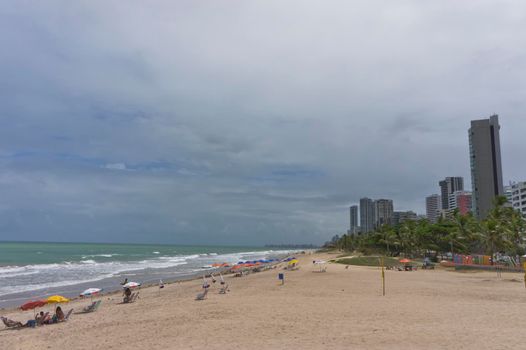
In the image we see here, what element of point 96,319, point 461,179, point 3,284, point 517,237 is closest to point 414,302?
point 96,319

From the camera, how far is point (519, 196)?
334 ft

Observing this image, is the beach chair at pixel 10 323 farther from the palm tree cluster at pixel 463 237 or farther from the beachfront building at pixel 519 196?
the beachfront building at pixel 519 196

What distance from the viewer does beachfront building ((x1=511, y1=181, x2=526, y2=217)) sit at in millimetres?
99062

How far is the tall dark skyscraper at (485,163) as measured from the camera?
373 feet

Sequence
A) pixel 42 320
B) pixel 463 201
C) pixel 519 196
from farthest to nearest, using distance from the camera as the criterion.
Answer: pixel 463 201
pixel 519 196
pixel 42 320

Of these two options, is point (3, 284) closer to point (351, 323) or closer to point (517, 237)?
point (351, 323)

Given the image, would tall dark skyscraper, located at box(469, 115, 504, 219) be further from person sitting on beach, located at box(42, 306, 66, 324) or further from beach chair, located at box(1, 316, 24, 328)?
beach chair, located at box(1, 316, 24, 328)

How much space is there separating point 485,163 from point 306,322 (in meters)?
119

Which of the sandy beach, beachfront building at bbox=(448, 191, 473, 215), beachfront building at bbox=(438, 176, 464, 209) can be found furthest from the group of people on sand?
beachfront building at bbox=(438, 176, 464, 209)

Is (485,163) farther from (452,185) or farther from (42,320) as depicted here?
(42,320)

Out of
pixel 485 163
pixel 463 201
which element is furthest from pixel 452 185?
pixel 485 163

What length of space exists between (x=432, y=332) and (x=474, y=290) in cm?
1129

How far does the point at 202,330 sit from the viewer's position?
1236 cm

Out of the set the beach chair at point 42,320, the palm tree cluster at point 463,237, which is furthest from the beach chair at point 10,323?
the palm tree cluster at point 463,237
